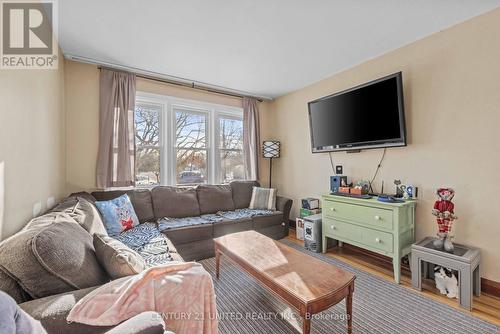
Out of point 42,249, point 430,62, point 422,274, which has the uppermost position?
point 430,62

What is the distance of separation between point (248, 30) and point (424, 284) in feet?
9.91

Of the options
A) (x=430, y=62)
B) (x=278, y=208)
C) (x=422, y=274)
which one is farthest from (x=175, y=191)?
(x=430, y=62)

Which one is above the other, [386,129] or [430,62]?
[430,62]

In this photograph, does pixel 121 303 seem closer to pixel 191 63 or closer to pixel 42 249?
pixel 42 249

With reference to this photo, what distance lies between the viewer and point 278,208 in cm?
353

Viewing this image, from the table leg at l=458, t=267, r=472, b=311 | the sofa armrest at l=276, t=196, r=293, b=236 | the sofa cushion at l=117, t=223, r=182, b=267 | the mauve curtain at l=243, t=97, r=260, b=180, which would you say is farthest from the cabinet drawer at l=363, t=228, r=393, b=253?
the mauve curtain at l=243, t=97, r=260, b=180

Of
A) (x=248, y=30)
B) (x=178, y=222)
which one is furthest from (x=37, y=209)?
(x=248, y=30)

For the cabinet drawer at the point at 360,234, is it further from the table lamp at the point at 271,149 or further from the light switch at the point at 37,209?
the light switch at the point at 37,209

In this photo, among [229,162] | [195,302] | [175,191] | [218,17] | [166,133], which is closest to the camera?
[195,302]

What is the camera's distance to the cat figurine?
6.27 feet

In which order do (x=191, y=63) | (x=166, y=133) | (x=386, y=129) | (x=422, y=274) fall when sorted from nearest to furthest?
(x=422, y=274)
(x=386, y=129)
(x=191, y=63)
(x=166, y=133)

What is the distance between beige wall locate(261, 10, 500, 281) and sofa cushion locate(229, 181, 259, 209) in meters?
1.77

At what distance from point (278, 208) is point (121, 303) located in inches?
111

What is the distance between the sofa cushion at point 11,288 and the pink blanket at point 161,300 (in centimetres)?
31
